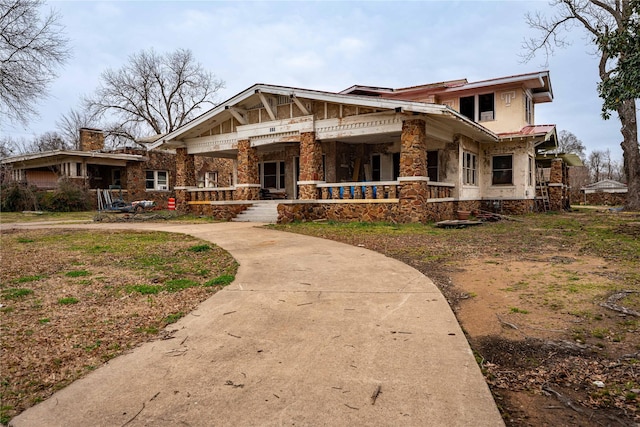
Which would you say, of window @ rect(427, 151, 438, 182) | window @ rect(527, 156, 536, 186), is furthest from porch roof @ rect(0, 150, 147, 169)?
window @ rect(527, 156, 536, 186)

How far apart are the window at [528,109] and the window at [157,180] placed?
75.7 ft

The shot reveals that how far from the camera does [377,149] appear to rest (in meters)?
18.5

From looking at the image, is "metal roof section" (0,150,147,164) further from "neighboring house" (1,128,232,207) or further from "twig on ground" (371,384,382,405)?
"twig on ground" (371,384,382,405)

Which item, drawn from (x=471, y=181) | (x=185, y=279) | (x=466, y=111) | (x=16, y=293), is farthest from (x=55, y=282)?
(x=466, y=111)

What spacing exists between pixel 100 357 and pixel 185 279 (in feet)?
8.11

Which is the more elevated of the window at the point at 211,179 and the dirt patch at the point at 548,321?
the window at the point at 211,179

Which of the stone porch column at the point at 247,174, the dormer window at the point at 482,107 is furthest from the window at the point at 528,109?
the stone porch column at the point at 247,174

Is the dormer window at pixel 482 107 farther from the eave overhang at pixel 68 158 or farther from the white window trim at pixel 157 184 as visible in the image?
the eave overhang at pixel 68 158

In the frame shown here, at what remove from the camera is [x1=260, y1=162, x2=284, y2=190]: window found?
20266 mm

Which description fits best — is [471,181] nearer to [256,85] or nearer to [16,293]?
[256,85]

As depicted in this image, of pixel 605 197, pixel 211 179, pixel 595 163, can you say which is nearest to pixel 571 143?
pixel 595 163

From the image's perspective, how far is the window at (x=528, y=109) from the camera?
18.3 m

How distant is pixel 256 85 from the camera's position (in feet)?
51.1

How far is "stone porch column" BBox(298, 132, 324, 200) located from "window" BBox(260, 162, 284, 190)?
4.98 metres
